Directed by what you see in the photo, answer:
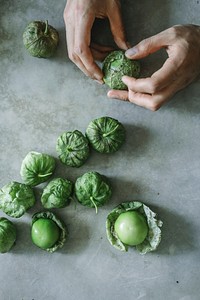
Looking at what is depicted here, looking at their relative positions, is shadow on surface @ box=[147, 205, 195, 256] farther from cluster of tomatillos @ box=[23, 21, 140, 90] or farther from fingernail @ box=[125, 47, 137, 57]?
fingernail @ box=[125, 47, 137, 57]

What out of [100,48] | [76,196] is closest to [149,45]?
[100,48]

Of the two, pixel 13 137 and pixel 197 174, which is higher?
pixel 13 137

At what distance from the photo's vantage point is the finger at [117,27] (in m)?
2.93

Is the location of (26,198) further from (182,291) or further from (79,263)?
(182,291)

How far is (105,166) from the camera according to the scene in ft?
10.4

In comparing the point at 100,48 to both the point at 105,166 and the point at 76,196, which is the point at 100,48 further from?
the point at 76,196

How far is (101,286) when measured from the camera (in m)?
3.14

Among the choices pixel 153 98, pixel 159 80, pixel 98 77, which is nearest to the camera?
pixel 159 80

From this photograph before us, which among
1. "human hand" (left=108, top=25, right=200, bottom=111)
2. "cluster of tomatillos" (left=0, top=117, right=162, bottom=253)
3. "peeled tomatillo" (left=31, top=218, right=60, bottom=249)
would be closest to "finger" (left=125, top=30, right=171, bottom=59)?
"human hand" (left=108, top=25, right=200, bottom=111)

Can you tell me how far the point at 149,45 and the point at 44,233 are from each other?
1402 mm

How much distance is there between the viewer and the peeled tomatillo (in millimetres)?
2998

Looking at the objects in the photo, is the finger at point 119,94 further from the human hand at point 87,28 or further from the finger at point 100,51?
the finger at point 100,51

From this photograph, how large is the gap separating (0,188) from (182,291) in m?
1.46

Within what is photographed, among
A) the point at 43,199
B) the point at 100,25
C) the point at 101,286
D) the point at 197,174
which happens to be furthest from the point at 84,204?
the point at 100,25
